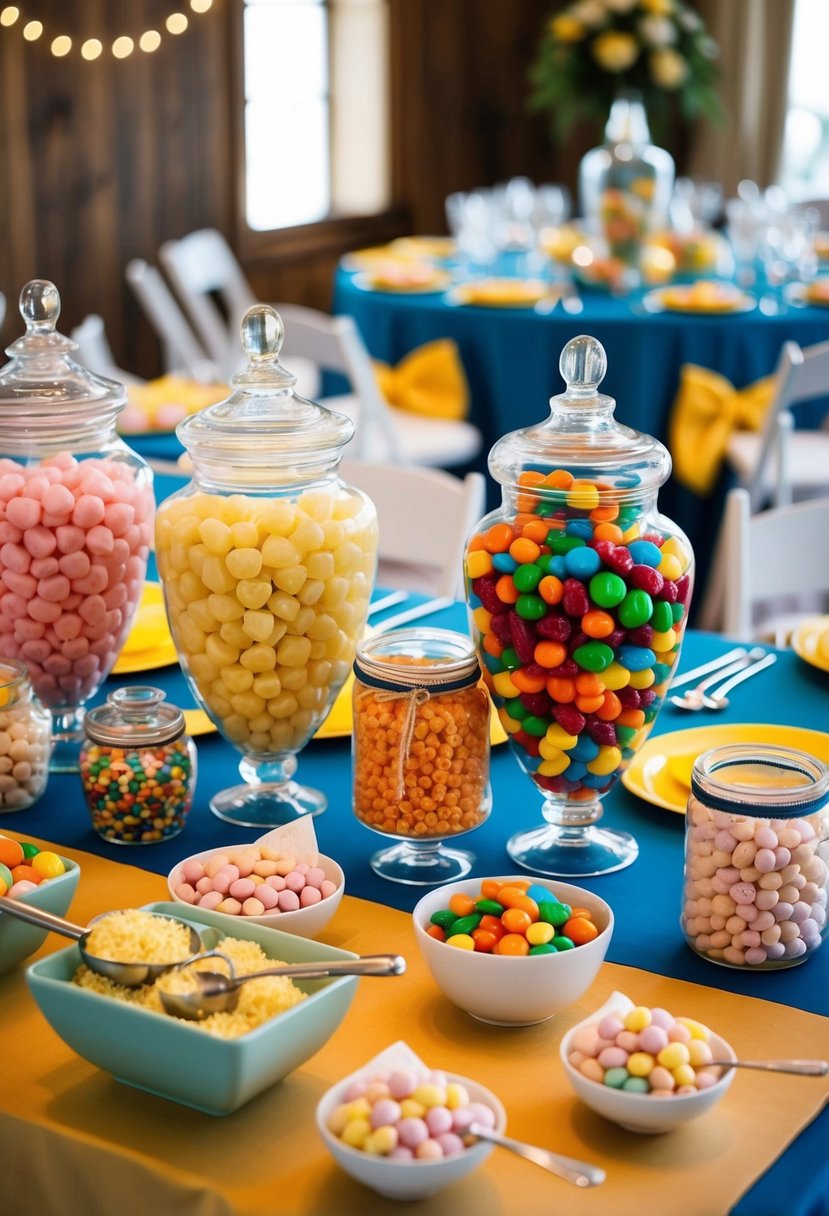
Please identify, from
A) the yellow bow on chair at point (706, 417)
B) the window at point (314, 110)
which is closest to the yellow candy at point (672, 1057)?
the yellow bow on chair at point (706, 417)

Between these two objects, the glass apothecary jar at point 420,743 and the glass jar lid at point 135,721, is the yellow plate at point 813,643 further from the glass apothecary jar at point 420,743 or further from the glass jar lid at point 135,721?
the glass jar lid at point 135,721

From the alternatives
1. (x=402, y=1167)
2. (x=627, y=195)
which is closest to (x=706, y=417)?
(x=627, y=195)

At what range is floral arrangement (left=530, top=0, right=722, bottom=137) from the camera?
13.6 ft

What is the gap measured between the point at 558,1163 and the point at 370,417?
2935 mm

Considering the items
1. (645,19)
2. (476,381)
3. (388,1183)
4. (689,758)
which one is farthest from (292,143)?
(388,1183)

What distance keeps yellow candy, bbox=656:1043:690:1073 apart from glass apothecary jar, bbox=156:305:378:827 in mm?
508

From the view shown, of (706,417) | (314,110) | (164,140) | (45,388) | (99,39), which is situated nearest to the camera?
(45,388)

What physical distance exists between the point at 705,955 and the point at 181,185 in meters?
4.47

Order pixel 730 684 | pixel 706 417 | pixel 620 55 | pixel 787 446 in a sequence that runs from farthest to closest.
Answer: pixel 620 55 < pixel 706 417 < pixel 787 446 < pixel 730 684

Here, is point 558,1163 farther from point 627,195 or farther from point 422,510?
point 627,195

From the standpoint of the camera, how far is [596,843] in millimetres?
1278

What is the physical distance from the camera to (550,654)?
1.16 metres

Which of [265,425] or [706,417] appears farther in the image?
[706,417]

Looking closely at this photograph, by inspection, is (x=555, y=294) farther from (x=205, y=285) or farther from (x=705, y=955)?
(x=705, y=955)
